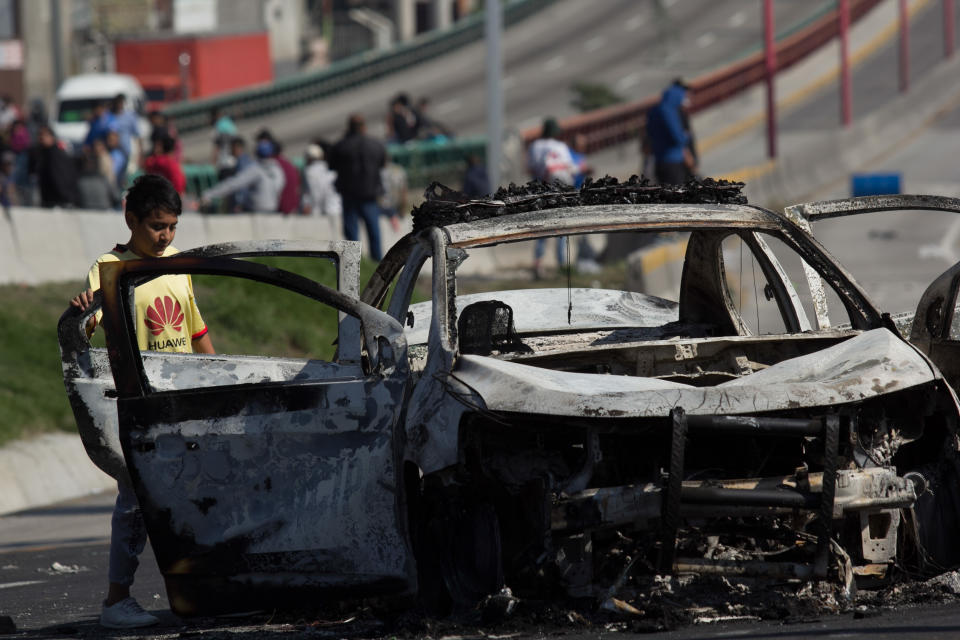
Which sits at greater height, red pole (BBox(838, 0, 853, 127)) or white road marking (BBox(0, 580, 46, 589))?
red pole (BBox(838, 0, 853, 127))

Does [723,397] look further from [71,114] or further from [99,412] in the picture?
[71,114]

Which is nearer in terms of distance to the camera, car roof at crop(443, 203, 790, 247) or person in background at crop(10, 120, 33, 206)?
car roof at crop(443, 203, 790, 247)

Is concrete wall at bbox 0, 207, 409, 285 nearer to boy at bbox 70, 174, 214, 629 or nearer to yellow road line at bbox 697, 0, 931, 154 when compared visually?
boy at bbox 70, 174, 214, 629

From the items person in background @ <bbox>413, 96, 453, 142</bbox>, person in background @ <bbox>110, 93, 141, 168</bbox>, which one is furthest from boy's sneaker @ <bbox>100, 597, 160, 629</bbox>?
person in background @ <bbox>413, 96, 453, 142</bbox>

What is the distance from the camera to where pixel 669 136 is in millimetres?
18984

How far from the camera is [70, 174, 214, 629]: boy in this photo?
260 inches

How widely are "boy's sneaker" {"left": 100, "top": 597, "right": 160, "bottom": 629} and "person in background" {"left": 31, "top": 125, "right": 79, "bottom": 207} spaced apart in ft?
41.3

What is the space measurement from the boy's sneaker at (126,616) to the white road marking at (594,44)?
5355cm

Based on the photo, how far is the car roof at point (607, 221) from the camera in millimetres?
6699

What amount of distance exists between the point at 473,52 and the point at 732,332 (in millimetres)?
53174

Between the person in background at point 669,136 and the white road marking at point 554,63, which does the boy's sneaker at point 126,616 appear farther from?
the white road marking at point 554,63

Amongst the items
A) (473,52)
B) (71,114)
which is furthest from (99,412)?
(473,52)

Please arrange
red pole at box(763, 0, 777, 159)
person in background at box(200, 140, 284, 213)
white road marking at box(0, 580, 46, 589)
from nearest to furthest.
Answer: white road marking at box(0, 580, 46, 589) → person in background at box(200, 140, 284, 213) → red pole at box(763, 0, 777, 159)

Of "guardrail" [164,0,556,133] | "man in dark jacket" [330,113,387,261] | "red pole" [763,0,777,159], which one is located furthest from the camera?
"guardrail" [164,0,556,133]
